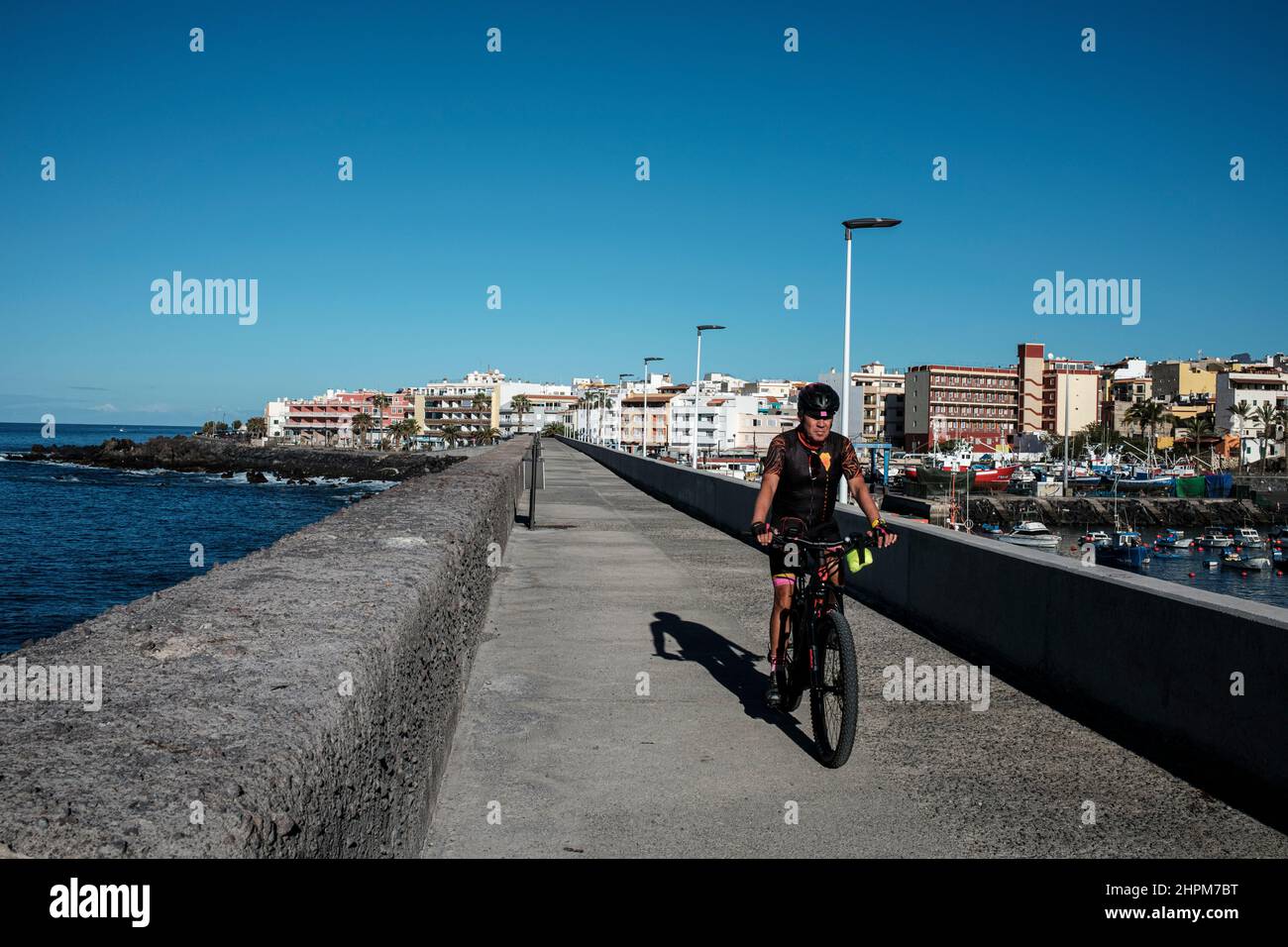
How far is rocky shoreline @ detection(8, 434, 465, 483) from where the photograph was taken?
117 meters

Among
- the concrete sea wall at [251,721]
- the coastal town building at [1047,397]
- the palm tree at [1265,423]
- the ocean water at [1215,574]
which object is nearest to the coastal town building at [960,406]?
the coastal town building at [1047,397]

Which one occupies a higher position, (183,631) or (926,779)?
(183,631)

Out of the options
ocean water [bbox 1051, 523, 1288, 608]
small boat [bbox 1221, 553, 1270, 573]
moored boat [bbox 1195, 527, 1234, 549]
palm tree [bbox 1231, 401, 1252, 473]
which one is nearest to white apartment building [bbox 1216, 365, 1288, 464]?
palm tree [bbox 1231, 401, 1252, 473]

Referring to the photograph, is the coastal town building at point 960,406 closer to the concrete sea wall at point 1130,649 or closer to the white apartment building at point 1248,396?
the white apartment building at point 1248,396

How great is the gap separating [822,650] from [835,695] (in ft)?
0.94

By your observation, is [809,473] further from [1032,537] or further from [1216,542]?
[1216,542]

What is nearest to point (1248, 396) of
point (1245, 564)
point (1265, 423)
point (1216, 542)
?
point (1265, 423)

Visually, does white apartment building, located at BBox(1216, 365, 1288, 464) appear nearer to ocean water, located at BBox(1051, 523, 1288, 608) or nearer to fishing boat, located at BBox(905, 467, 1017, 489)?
fishing boat, located at BBox(905, 467, 1017, 489)

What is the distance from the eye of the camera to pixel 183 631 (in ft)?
11.1

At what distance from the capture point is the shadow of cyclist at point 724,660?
6.77 metres

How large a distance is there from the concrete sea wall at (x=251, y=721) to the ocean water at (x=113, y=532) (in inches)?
824
